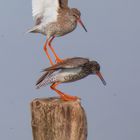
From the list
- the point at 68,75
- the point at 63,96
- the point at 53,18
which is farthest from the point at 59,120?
the point at 53,18

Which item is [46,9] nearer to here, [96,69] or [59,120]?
[96,69]

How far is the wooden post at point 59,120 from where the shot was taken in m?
6.14

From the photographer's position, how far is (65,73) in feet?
21.6

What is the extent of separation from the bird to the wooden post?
292 mm

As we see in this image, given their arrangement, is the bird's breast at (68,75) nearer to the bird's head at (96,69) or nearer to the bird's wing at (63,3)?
the bird's head at (96,69)

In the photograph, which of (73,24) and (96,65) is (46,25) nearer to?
(73,24)

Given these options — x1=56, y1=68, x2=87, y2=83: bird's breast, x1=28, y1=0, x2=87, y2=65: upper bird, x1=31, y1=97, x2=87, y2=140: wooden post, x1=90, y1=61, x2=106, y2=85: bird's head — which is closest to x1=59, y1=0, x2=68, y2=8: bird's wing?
x1=28, y1=0, x2=87, y2=65: upper bird

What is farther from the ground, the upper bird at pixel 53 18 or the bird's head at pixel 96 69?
the upper bird at pixel 53 18

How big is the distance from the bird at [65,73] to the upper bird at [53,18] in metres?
0.78

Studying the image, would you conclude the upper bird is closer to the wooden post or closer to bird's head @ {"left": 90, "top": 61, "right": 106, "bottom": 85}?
bird's head @ {"left": 90, "top": 61, "right": 106, "bottom": 85}

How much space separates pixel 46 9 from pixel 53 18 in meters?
0.18

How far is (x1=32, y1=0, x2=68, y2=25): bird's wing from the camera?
25.2 ft

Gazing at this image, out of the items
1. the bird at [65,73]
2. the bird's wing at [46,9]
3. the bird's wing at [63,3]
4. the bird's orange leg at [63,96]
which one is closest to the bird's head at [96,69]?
the bird at [65,73]

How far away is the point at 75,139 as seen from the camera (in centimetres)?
621
